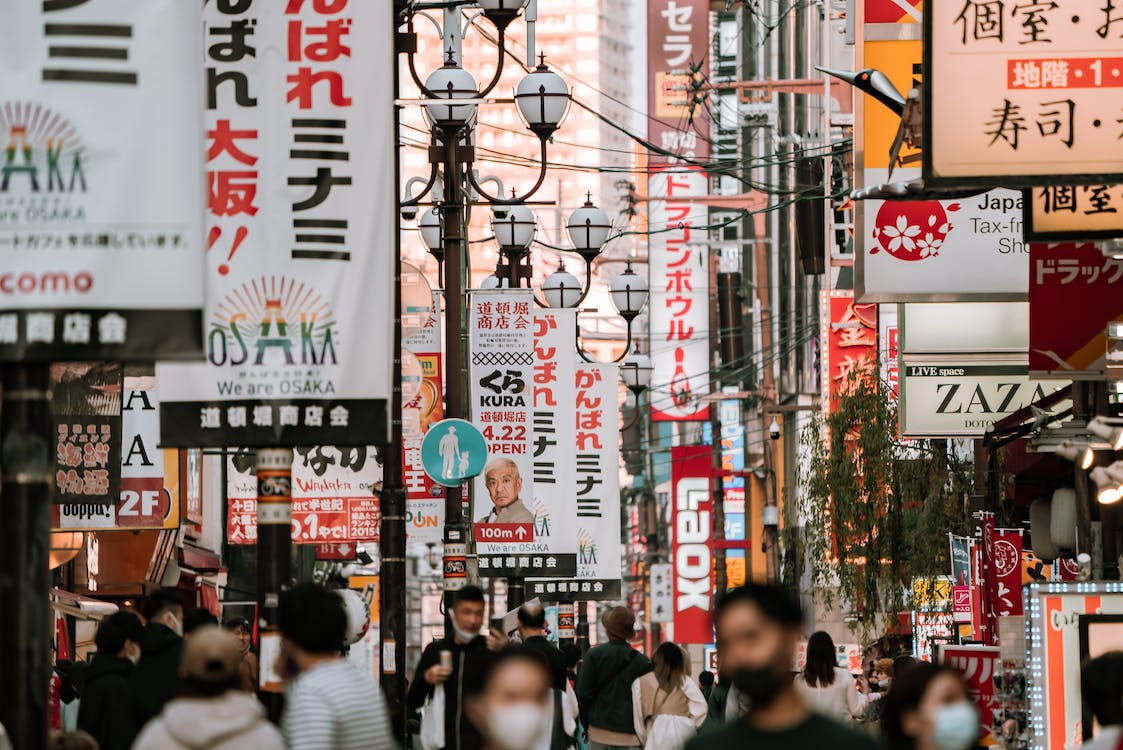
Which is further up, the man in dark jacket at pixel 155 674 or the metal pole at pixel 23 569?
the metal pole at pixel 23 569

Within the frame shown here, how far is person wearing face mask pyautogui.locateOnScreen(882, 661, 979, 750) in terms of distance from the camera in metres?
6.29

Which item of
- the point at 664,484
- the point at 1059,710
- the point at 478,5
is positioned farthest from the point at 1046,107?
the point at 664,484

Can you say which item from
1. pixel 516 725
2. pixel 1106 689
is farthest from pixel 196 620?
pixel 516 725

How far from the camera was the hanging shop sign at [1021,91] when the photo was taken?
40.7 feet

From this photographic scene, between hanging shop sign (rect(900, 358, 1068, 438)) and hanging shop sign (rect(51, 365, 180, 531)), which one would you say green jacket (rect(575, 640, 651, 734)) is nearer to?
hanging shop sign (rect(51, 365, 180, 531))

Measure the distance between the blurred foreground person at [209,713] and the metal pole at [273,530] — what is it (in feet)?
12.8

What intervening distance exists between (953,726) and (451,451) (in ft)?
47.1

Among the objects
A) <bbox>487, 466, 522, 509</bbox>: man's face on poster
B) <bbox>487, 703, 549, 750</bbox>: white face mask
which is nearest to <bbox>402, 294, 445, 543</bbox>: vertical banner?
<bbox>487, 466, 522, 509</bbox>: man's face on poster

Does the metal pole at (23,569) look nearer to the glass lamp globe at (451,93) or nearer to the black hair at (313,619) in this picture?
the black hair at (313,619)

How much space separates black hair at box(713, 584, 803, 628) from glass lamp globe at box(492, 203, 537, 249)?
75.9ft

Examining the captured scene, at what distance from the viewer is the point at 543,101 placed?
75.0ft

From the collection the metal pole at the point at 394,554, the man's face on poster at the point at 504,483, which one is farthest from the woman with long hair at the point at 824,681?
the man's face on poster at the point at 504,483

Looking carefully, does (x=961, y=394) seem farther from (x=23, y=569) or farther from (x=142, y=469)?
(x=23, y=569)

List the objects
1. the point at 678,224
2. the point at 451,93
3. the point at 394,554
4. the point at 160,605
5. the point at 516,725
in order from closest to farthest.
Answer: the point at 516,725
the point at 160,605
the point at 394,554
the point at 451,93
the point at 678,224
